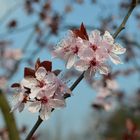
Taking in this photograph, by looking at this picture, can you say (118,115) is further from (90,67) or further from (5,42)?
Answer: (90,67)

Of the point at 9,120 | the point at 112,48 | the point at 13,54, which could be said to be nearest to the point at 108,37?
the point at 112,48

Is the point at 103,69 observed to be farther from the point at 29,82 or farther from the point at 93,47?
the point at 29,82

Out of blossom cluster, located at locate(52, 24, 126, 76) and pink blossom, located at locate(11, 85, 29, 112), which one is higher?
blossom cluster, located at locate(52, 24, 126, 76)

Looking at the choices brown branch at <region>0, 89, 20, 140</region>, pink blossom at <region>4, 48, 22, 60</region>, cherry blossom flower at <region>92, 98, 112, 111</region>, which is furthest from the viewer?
pink blossom at <region>4, 48, 22, 60</region>

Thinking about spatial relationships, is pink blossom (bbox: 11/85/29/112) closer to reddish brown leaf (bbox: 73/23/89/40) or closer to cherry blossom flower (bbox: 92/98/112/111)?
reddish brown leaf (bbox: 73/23/89/40)

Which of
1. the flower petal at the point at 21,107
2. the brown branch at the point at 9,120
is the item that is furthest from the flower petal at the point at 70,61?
the brown branch at the point at 9,120

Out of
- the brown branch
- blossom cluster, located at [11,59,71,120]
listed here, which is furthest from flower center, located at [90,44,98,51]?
the brown branch

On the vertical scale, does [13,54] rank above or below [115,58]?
below

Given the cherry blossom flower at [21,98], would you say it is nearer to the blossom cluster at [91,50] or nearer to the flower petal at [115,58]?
the blossom cluster at [91,50]
